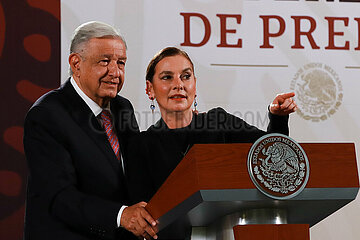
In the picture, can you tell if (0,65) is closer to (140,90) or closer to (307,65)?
(140,90)

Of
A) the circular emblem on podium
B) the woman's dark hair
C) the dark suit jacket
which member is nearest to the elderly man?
the dark suit jacket

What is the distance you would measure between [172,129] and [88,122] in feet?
1.11

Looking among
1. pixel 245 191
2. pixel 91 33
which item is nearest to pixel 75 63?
pixel 91 33

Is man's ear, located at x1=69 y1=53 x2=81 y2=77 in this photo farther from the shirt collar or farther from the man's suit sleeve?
the man's suit sleeve

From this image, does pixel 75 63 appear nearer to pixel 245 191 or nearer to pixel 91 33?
pixel 91 33

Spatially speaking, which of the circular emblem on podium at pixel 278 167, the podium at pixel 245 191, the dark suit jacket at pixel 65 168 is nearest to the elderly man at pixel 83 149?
the dark suit jacket at pixel 65 168

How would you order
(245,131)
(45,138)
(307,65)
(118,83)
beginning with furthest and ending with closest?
1. (307,65)
2. (245,131)
3. (118,83)
4. (45,138)

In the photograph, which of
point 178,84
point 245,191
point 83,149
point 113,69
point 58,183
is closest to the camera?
point 245,191

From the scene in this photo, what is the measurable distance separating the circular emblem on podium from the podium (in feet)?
0.05

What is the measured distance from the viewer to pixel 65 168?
1.75 meters

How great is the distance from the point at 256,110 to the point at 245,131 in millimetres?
654

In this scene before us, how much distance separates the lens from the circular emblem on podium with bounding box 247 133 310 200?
1053 mm

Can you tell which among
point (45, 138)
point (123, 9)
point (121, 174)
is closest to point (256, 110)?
point (123, 9)

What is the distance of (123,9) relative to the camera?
2.71 metres
